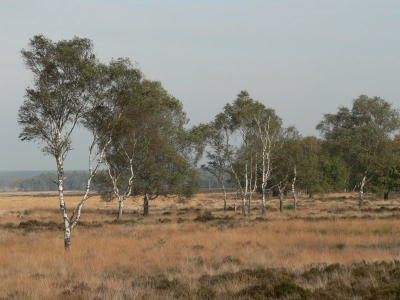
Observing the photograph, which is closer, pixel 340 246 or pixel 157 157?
pixel 340 246

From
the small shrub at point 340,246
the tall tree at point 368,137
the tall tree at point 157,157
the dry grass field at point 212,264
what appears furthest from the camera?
the tall tree at point 368,137

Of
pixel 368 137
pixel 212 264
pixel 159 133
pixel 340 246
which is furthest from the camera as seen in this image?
pixel 368 137

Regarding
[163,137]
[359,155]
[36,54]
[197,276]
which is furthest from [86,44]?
[359,155]

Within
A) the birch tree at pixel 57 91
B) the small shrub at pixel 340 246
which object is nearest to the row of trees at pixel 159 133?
the birch tree at pixel 57 91

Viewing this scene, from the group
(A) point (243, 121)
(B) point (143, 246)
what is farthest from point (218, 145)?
(B) point (143, 246)

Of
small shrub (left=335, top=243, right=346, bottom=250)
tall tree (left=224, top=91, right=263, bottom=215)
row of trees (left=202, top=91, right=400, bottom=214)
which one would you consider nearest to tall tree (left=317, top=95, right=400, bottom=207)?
row of trees (left=202, top=91, right=400, bottom=214)

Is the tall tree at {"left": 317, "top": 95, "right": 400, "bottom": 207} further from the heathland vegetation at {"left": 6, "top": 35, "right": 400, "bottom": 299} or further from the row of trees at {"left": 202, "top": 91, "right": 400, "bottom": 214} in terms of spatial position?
the heathland vegetation at {"left": 6, "top": 35, "right": 400, "bottom": 299}

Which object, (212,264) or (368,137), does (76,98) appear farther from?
(368,137)

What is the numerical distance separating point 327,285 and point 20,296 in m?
7.35

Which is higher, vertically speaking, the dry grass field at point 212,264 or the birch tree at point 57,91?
the birch tree at point 57,91

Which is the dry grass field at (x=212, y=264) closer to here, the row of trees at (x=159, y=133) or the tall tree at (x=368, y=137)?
the row of trees at (x=159, y=133)

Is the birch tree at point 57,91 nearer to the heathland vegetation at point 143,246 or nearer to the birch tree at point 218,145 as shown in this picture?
the heathland vegetation at point 143,246

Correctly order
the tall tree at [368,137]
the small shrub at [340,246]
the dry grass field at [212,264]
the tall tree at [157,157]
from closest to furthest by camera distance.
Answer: the dry grass field at [212,264], the small shrub at [340,246], the tall tree at [157,157], the tall tree at [368,137]

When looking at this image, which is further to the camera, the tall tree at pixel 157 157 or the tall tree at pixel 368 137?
the tall tree at pixel 368 137
